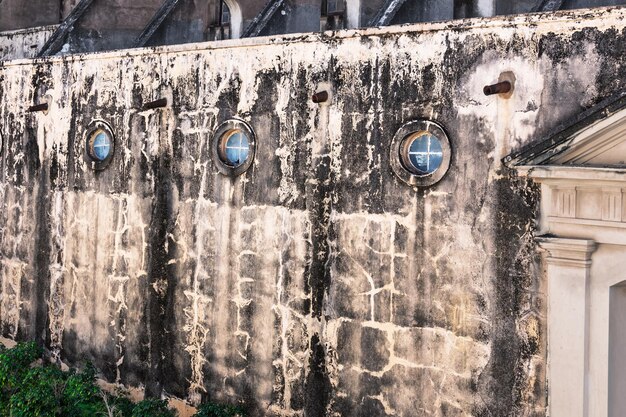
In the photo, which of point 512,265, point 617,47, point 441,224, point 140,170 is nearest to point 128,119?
point 140,170

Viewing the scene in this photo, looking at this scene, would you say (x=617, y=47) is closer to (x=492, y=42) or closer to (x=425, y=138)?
(x=492, y=42)

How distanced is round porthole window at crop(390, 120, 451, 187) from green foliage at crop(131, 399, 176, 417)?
4.67 m

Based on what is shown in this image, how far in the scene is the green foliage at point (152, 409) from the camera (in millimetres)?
11695

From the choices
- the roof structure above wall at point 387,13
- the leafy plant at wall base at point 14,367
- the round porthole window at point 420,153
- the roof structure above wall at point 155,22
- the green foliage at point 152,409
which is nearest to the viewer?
the round porthole window at point 420,153

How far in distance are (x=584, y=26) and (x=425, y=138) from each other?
2.04 m

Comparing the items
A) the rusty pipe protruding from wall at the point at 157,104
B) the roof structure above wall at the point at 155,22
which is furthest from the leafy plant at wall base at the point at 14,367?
the roof structure above wall at the point at 155,22

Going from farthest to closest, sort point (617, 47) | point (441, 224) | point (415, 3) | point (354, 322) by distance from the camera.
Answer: point (415, 3)
point (354, 322)
point (441, 224)
point (617, 47)

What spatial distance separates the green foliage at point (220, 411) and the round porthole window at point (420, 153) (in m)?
3.78

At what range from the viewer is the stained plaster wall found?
8.90 m

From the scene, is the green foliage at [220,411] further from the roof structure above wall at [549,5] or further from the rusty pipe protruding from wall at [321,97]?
the roof structure above wall at [549,5]

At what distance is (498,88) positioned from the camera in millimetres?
8781

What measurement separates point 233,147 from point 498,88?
13.2ft

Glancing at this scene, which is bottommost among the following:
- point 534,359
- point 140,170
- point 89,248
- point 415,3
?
point 534,359

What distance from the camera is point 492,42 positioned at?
29.6 ft
